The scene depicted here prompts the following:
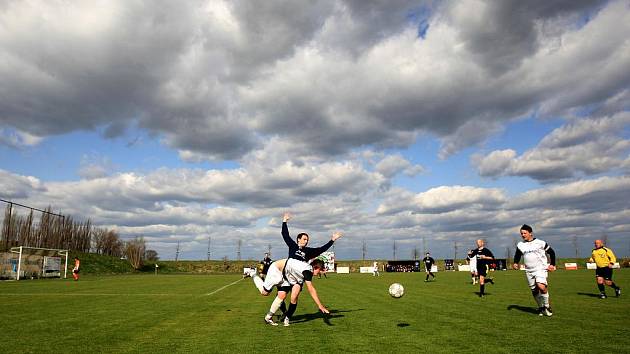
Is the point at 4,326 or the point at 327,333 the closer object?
the point at 327,333

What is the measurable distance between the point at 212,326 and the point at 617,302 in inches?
547

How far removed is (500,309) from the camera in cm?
1304

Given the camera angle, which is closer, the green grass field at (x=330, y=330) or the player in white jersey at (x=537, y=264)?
the green grass field at (x=330, y=330)

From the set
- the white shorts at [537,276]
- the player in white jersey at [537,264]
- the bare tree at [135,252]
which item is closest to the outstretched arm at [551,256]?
the player in white jersey at [537,264]

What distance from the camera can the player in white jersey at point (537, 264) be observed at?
1148cm

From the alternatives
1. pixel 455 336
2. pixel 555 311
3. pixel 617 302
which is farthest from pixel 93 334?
pixel 617 302

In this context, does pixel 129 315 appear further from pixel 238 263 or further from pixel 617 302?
pixel 238 263

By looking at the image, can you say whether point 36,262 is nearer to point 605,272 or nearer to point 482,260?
point 482,260

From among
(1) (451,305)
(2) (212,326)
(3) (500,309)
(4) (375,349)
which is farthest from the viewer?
(1) (451,305)

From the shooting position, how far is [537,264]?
11758 millimetres

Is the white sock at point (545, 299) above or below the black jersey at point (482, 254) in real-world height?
below

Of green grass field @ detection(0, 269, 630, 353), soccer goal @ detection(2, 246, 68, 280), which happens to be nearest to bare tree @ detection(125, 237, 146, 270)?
soccer goal @ detection(2, 246, 68, 280)

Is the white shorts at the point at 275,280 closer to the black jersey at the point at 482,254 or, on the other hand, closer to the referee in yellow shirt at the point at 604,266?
the black jersey at the point at 482,254

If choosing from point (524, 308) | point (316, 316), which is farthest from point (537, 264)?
point (316, 316)
